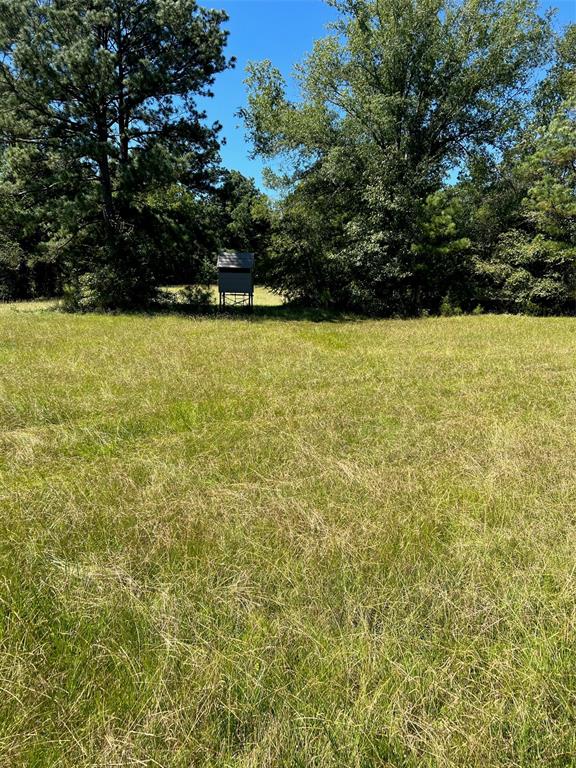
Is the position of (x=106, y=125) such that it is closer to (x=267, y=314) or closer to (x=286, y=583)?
(x=267, y=314)

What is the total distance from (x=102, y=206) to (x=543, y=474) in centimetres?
1546

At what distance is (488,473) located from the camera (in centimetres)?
317

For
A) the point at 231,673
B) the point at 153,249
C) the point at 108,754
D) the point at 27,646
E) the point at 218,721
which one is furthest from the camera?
the point at 153,249

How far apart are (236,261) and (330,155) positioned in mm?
4583

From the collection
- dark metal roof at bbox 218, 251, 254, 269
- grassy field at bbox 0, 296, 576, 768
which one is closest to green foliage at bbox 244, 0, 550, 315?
dark metal roof at bbox 218, 251, 254, 269

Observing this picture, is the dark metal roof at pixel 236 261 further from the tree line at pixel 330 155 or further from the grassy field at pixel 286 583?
the grassy field at pixel 286 583

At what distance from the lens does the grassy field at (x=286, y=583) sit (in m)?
1.39

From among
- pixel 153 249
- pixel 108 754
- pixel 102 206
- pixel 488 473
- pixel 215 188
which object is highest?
pixel 215 188

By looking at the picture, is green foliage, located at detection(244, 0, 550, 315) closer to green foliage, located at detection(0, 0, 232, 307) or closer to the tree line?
the tree line

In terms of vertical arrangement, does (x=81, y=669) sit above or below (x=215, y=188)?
below

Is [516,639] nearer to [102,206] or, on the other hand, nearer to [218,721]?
[218,721]

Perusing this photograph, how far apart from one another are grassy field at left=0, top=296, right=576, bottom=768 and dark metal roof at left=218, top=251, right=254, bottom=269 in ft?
36.6

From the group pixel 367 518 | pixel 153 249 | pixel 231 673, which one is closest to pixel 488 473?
pixel 367 518

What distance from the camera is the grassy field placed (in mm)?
1391
